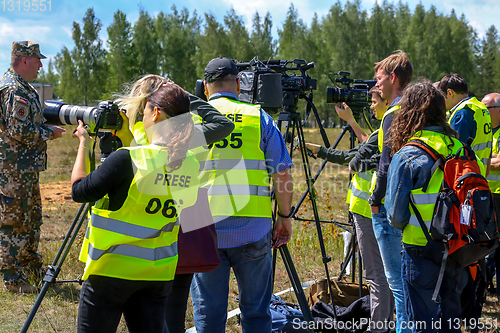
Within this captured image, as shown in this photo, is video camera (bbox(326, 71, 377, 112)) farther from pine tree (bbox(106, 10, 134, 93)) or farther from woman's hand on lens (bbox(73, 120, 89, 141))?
pine tree (bbox(106, 10, 134, 93))

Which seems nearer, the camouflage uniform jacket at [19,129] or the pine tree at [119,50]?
the camouflage uniform jacket at [19,129]

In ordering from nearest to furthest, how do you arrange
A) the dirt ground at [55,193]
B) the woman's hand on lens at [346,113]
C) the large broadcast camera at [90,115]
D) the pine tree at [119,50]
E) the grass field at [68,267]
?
the large broadcast camera at [90,115], the grass field at [68,267], the woman's hand on lens at [346,113], the dirt ground at [55,193], the pine tree at [119,50]

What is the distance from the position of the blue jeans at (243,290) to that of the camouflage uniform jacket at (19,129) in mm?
2365

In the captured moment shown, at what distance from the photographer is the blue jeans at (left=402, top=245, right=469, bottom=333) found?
2.11 metres

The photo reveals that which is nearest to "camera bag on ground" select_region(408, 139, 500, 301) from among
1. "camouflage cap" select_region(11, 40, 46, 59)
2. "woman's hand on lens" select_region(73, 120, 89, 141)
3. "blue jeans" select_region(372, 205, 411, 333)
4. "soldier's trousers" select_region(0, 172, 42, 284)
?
"blue jeans" select_region(372, 205, 411, 333)

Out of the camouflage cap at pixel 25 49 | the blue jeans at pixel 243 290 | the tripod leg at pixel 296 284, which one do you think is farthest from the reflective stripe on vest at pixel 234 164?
the camouflage cap at pixel 25 49

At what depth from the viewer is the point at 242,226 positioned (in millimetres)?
2271

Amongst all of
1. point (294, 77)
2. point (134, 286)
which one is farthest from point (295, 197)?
point (134, 286)

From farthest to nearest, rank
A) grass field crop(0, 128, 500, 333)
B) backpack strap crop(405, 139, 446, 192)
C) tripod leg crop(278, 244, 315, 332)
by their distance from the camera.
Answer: grass field crop(0, 128, 500, 333), tripod leg crop(278, 244, 315, 332), backpack strap crop(405, 139, 446, 192)

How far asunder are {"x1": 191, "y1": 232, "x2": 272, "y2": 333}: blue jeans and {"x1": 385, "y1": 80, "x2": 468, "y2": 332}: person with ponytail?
78 centimetres

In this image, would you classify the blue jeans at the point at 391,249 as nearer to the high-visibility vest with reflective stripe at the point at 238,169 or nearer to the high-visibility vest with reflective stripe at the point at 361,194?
the high-visibility vest with reflective stripe at the point at 361,194

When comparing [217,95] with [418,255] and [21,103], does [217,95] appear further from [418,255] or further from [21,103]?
[21,103]

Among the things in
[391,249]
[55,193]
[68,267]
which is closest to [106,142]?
[391,249]

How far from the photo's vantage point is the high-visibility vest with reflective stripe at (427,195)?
2104mm
